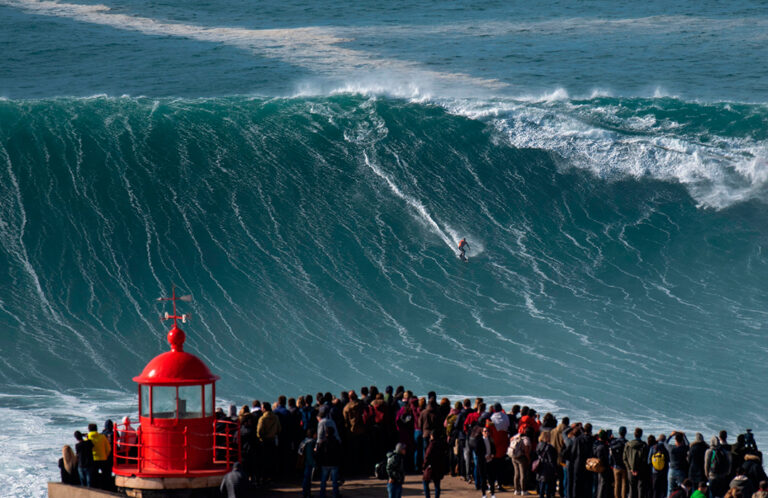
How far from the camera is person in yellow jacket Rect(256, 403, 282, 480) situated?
14.6m

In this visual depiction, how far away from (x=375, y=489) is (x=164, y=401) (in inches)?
117

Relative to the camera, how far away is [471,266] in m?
26.8

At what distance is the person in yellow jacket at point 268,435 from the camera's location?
14578 millimetres

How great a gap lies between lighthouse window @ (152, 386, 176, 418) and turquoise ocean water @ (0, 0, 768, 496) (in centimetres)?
375

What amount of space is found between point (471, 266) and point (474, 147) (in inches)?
307

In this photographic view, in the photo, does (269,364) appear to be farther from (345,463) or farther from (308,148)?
(308,148)

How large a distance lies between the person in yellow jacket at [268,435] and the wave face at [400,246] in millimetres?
6726

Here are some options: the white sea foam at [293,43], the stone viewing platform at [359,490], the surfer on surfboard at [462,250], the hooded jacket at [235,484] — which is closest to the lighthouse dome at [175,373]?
the hooded jacket at [235,484]

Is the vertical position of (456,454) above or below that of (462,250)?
below

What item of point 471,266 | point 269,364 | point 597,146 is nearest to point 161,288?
point 269,364

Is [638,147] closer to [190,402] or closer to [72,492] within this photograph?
[190,402]

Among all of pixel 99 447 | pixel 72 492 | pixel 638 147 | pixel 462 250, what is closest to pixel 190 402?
pixel 99 447

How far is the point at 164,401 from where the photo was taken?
43.0ft

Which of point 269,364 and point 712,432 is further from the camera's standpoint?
point 269,364
